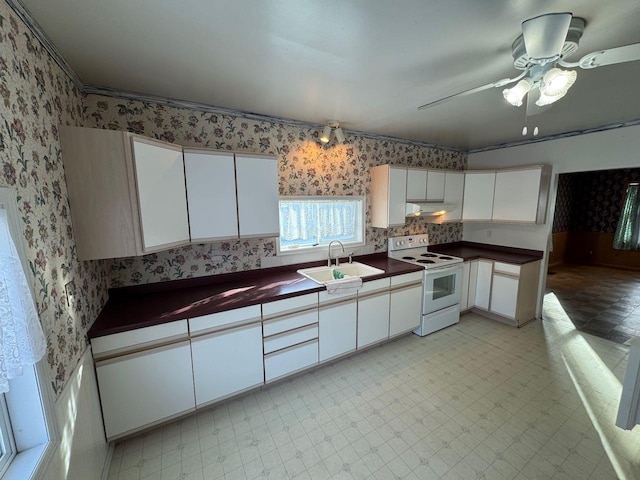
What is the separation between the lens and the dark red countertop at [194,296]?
1681 mm

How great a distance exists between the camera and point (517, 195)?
3375 mm

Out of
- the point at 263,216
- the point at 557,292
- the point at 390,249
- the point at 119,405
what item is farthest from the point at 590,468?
the point at 557,292

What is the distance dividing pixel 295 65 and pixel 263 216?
3.86 feet

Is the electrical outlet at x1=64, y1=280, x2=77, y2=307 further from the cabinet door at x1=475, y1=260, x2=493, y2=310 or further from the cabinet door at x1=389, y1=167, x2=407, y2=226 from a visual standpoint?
the cabinet door at x1=475, y1=260, x2=493, y2=310

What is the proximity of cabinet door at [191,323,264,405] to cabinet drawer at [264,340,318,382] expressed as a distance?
0.08m

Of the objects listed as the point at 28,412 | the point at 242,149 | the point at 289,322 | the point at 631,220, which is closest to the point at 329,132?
the point at 242,149

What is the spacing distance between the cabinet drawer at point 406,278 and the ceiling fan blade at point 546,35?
6.67 feet

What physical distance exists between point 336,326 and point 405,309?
0.93 m

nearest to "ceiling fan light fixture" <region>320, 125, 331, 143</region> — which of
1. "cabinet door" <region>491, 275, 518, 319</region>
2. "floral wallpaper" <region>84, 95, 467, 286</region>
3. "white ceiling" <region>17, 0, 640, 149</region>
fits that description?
"floral wallpaper" <region>84, 95, 467, 286</region>

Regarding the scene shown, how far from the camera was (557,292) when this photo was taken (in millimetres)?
4527

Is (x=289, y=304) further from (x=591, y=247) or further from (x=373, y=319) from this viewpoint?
(x=591, y=247)

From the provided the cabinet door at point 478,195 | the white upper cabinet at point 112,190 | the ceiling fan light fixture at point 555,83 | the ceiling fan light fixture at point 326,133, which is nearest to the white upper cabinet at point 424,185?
the cabinet door at point 478,195

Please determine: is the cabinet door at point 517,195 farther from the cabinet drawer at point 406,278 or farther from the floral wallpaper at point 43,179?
the floral wallpaper at point 43,179

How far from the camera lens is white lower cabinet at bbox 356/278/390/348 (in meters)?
2.60
